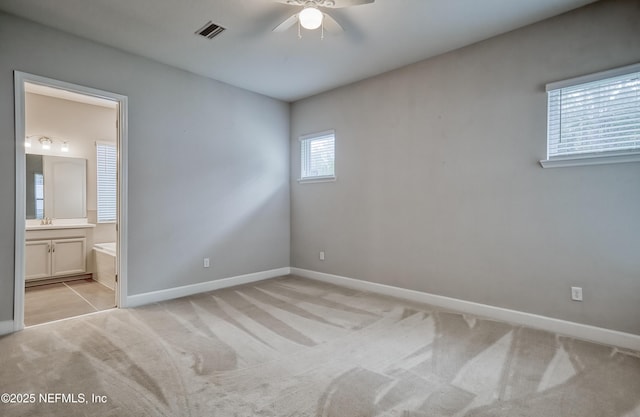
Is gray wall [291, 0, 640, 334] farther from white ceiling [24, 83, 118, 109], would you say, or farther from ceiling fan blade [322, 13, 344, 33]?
white ceiling [24, 83, 118, 109]

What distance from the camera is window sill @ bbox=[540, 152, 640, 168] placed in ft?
8.09

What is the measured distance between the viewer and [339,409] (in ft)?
5.81

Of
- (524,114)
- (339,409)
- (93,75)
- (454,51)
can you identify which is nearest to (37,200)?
(93,75)

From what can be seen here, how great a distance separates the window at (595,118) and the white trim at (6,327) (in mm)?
5072

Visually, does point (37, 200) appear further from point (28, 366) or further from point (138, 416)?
point (138, 416)

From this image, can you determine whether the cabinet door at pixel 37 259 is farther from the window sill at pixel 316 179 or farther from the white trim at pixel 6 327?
the window sill at pixel 316 179

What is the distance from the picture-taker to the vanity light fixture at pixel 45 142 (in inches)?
189

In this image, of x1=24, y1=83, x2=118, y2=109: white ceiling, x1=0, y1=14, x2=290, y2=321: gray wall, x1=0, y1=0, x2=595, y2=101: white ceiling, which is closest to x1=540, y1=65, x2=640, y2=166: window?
x1=0, y1=0, x2=595, y2=101: white ceiling

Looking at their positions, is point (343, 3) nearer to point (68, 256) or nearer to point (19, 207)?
point (19, 207)

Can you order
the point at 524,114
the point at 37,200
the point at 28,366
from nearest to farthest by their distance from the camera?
1. the point at 28,366
2. the point at 524,114
3. the point at 37,200

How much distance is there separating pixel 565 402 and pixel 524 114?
239 cm

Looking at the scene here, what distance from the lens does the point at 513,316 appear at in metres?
3.06

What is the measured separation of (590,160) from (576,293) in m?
1.16

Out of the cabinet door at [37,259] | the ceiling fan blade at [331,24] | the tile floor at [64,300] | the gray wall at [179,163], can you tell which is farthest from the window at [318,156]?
the cabinet door at [37,259]
